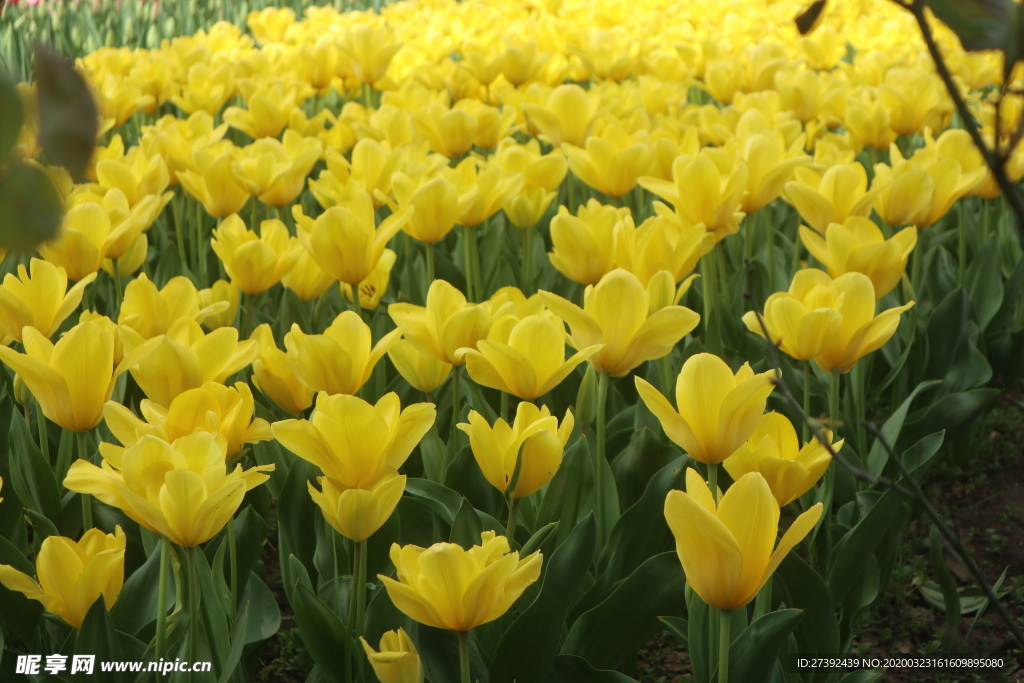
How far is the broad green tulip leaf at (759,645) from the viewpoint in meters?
1.19

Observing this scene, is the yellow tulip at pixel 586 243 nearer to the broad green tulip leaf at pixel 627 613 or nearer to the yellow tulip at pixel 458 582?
the broad green tulip leaf at pixel 627 613

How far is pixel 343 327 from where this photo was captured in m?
1.41

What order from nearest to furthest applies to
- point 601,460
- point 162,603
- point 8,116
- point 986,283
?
point 8,116 → point 162,603 → point 601,460 → point 986,283

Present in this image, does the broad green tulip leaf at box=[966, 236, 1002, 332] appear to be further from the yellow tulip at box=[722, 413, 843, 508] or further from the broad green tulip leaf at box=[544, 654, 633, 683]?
the broad green tulip leaf at box=[544, 654, 633, 683]

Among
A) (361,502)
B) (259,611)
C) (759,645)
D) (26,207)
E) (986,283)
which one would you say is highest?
(26,207)

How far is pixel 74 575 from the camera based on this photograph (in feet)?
3.78

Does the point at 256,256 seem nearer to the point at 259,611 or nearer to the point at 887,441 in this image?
the point at 259,611

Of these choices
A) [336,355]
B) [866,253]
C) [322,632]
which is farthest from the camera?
[866,253]

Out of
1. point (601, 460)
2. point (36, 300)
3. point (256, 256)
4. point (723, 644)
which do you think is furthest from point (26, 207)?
point (256, 256)

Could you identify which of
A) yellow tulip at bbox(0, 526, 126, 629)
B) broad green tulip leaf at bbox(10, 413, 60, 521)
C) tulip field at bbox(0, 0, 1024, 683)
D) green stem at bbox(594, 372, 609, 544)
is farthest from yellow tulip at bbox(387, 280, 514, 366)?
broad green tulip leaf at bbox(10, 413, 60, 521)

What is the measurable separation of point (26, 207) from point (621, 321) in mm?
1094

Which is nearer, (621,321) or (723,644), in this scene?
(723,644)

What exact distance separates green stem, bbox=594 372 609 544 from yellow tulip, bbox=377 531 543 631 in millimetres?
455

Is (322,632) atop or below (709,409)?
below
